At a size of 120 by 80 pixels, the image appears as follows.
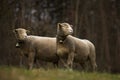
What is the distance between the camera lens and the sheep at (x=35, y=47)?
16375 millimetres

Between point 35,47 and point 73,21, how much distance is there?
12311 millimetres

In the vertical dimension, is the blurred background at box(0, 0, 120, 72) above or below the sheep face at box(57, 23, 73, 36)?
below

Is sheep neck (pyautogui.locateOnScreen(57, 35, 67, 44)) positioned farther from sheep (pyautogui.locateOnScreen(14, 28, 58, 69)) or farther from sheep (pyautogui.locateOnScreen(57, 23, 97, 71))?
sheep (pyautogui.locateOnScreen(14, 28, 58, 69))

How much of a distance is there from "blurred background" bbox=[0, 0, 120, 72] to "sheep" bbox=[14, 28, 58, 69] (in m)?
6.13

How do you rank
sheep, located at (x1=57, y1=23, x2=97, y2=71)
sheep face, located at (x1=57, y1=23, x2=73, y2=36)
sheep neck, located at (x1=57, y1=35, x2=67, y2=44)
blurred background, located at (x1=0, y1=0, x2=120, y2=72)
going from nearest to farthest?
sheep face, located at (x1=57, y1=23, x2=73, y2=36), sheep, located at (x1=57, y1=23, x2=97, y2=71), sheep neck, located at (x1=57, y1=35, x2=67, y2=44), blurred background, located at (x1=0, y1=0, x2=120, y2=72)

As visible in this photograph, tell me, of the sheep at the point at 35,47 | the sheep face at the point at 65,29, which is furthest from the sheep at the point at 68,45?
the sheep at the point at 35,47

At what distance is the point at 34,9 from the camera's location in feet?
102

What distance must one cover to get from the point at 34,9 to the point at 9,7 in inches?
215

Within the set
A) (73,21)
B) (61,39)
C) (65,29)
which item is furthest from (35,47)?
(73,21)

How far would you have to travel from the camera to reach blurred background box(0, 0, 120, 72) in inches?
966

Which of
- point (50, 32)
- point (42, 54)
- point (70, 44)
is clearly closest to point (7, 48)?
point (50, 32)

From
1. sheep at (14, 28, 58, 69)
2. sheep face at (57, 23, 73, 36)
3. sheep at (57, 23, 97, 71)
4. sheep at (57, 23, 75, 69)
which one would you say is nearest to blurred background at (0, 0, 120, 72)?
sheep at (14, 28, 58, 69)

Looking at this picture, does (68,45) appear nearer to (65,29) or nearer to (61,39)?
(61,39)

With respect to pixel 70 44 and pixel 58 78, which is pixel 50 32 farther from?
pixel 58 78
